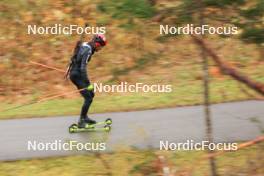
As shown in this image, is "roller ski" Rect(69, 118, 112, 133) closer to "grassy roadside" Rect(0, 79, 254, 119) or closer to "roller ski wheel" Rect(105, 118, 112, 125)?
"roller ski wheel" Rect(105, 118, 112, 125)

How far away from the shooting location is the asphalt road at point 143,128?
11258 mm

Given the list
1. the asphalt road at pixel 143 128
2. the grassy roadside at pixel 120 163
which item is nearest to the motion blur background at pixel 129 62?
the grassy roadside at pixel 120 163

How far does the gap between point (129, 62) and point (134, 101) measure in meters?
3.60

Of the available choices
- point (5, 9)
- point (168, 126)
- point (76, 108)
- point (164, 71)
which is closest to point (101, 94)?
point (76, 108)

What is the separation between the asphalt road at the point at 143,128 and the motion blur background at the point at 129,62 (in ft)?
1.53

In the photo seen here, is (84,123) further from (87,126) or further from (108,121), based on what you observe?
(108,121)

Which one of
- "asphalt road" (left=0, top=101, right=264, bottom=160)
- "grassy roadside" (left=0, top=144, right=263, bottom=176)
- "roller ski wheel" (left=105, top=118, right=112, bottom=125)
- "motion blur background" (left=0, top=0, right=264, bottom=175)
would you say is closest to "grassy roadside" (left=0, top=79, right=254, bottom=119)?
"motion blur background" (left=0, top=0, right=264, bottom=175)

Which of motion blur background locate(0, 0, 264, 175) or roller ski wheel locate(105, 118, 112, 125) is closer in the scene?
motion blur background locate(0, 0, 264, 175)

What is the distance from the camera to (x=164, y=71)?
18.1 m

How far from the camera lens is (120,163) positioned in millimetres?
10031

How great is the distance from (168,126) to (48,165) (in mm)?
3049

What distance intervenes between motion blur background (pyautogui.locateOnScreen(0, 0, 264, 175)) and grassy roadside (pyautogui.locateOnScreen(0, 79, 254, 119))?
0.03 m

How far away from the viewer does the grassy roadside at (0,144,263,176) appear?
9.73 metres

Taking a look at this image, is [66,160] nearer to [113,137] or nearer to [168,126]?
[113,137]
